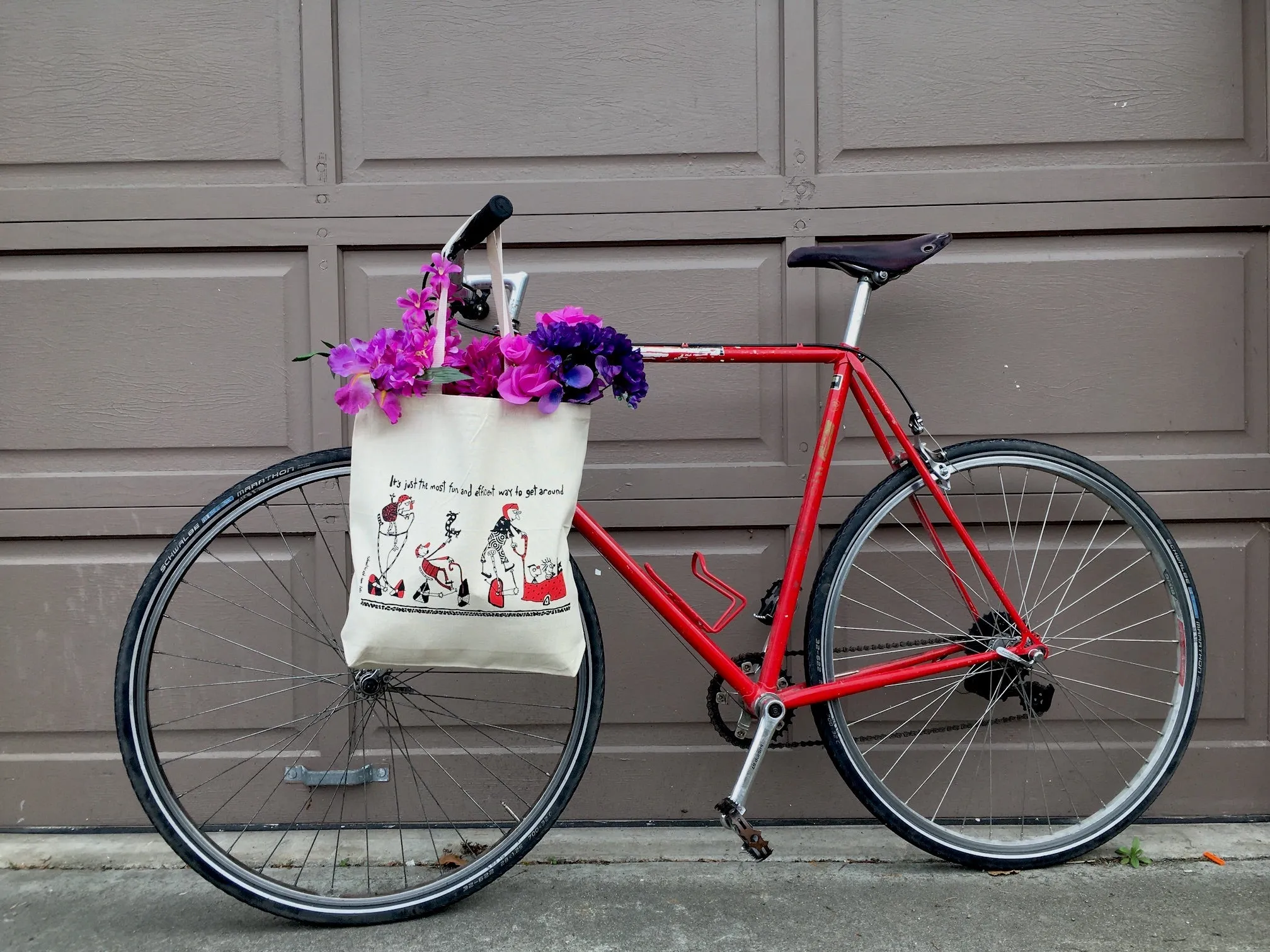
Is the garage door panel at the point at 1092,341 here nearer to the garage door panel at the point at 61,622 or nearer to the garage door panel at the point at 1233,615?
the garage door panel at the point at 1233,615

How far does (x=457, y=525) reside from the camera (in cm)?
161

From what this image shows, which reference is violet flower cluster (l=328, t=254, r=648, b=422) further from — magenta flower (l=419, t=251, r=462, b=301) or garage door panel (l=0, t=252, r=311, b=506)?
garage door panel (l=0, t=252, r=311, b=506)

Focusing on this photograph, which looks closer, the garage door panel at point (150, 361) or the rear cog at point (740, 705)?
the rear cog at point (740, 705)

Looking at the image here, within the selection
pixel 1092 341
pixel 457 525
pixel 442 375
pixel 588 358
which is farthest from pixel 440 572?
pixel 1092 341

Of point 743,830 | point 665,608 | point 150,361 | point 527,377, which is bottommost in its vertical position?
point 743,830

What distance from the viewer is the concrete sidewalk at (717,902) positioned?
1823 mm

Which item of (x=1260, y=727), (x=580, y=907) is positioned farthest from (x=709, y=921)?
(x=1260, y=727)

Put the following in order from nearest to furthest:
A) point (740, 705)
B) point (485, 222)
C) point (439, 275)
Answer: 1. point (485, 222)
2. point (439, 275)
3. point (740, 705)

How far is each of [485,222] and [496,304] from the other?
0.15 meters

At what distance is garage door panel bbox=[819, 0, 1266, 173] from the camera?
87.6 inches

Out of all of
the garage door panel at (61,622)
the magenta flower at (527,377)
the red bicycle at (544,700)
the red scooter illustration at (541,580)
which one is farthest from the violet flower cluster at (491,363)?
the garage door panel at (61,622)

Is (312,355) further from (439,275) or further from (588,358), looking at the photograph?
(588,358)

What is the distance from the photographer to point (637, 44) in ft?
7.32

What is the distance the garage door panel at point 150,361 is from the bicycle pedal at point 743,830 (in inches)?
52.7
